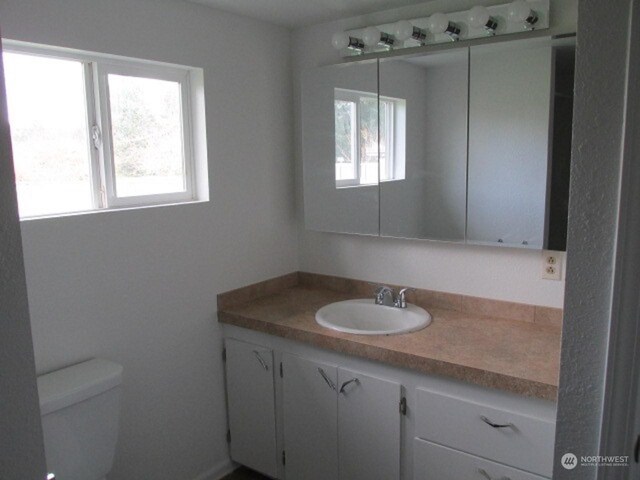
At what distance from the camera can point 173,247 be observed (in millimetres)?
2248

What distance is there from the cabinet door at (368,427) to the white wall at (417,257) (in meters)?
0.64

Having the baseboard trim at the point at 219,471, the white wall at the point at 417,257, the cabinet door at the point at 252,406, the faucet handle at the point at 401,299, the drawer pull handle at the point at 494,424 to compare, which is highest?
the white wall at the point at 417,257

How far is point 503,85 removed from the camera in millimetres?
2102

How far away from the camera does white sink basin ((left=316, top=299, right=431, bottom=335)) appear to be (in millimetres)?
2330

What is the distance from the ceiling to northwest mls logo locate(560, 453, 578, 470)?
189 centimetres

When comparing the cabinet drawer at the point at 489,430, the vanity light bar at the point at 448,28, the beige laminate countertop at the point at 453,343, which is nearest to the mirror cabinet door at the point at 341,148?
the vanity light bar at the point at 448,28

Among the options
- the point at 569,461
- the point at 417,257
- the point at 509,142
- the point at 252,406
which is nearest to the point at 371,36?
the point at 509,142

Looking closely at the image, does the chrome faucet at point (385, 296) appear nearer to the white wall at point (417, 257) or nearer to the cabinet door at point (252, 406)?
the white wall at point (417, 257)

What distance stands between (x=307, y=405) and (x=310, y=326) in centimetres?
34

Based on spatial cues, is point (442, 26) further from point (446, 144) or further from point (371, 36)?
point (446, 144)

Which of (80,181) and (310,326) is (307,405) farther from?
(80,181)

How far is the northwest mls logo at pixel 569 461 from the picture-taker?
1.03 m

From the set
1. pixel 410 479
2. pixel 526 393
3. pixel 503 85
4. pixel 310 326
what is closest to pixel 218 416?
pixel 310 326

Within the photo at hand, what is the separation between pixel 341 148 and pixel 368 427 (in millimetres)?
1298
